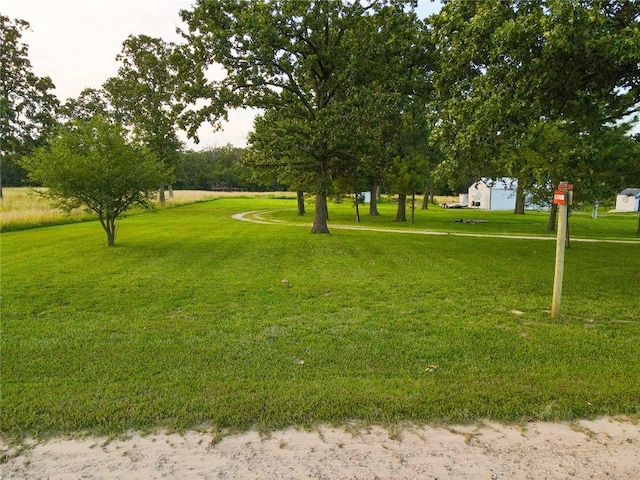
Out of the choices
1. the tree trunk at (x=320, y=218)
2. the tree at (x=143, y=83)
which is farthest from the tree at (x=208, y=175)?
the tree trunk at (x=320, y=218)

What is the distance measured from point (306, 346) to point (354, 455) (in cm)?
195

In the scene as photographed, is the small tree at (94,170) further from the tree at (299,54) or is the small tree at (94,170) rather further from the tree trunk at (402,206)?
the tree trunk at (402,206)

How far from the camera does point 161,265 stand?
10094 millimetres

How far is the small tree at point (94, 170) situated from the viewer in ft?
39.7

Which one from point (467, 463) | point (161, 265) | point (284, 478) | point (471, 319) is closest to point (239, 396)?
point (284, 478)

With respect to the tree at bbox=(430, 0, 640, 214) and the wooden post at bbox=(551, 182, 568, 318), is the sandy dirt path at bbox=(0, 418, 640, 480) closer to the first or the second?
the wooden post at bbox=(551, 182, 568, 318)

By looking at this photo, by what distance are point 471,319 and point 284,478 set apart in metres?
3.91

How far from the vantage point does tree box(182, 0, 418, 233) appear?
14.5m

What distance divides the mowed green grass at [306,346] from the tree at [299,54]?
7.19m

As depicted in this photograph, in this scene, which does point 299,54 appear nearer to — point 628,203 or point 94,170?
point 94,170

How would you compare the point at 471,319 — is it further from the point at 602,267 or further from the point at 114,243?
the point at 114,243

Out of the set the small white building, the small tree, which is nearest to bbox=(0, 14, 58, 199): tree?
the small tree

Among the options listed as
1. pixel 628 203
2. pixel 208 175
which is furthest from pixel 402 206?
pixel 208 175

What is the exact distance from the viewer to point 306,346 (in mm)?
4648
